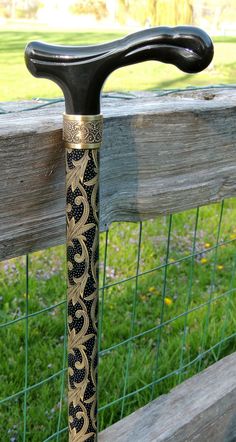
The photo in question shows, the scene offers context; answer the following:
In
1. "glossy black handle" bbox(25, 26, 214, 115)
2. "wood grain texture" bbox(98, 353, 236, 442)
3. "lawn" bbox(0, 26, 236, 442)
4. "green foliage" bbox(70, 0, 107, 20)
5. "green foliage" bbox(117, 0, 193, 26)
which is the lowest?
"green foliage" bbox(70, 0, 107, 20)

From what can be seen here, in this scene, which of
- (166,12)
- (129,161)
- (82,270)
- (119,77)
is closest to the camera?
(82,270)

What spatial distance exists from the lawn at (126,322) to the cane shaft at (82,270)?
0.73ft

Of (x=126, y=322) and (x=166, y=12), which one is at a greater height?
(x=126, y=322)

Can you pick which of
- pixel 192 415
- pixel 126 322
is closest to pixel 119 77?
pixel 126 322

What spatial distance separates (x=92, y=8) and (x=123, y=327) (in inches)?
930

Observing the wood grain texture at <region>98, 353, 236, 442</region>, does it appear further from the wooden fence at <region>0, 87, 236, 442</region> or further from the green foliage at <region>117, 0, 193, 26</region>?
the green foliage at <region>117, 0, 193, 26</region>

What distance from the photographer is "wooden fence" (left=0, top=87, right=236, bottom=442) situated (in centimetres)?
89

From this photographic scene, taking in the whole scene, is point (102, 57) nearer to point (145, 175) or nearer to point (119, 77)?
point (145, 175)

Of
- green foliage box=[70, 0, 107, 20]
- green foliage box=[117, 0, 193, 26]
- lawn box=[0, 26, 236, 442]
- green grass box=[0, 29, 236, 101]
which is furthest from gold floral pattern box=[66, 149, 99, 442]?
green foliage box=[70, 0, 107, 20]

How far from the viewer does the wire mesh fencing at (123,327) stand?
1653mm

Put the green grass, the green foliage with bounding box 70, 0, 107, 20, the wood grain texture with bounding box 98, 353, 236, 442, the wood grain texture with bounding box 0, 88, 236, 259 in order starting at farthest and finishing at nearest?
the green foliage with bounding box 70, 0, 107, 20, the green grass, the wood grain texture with bounding box 98, 353, 236, 442, the wood grain texture with bounding box 0, 88, 236, 259

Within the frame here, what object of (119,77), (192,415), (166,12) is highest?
(192,415)

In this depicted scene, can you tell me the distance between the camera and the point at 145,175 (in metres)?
1.08

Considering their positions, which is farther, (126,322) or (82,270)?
(126,322)
